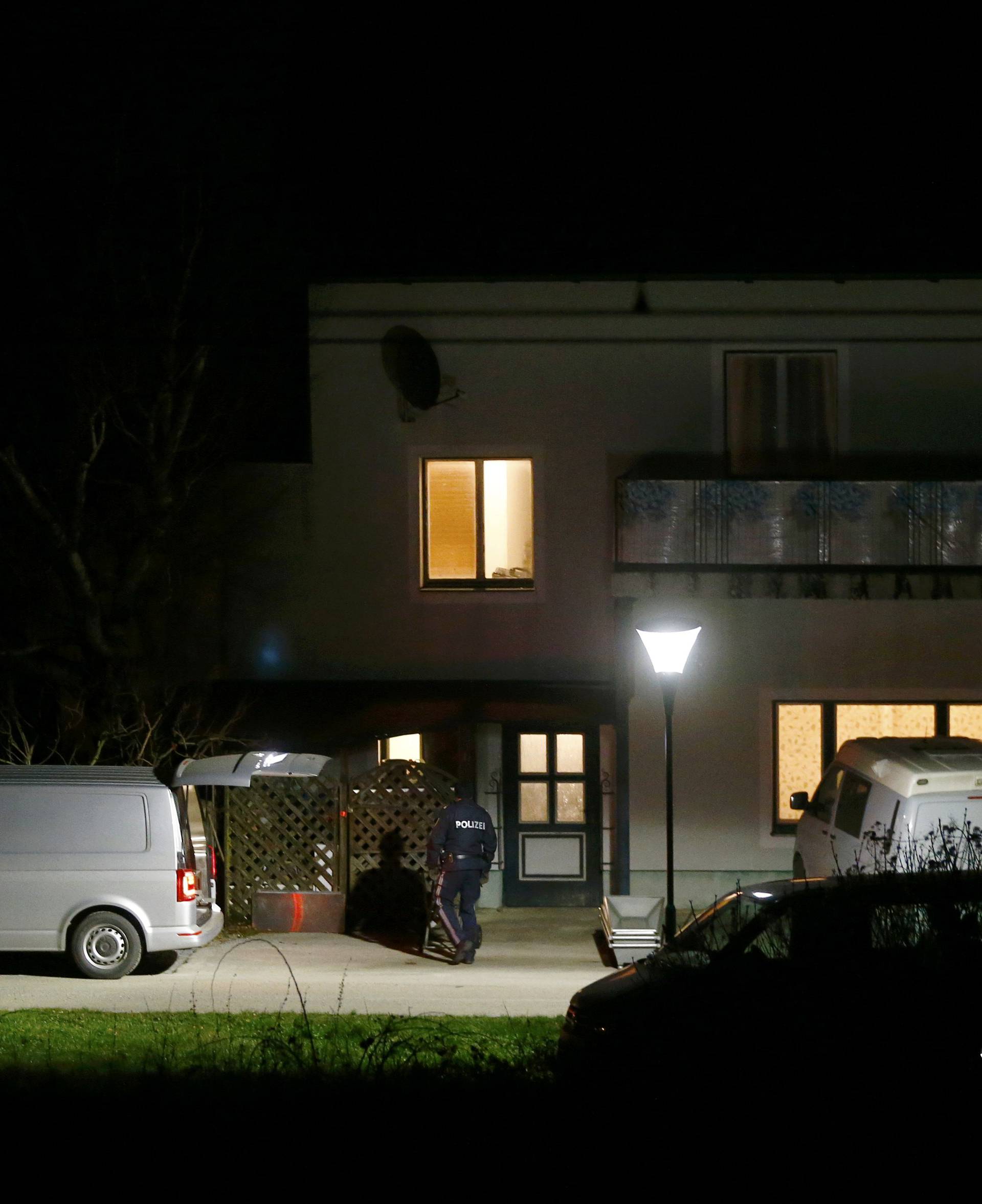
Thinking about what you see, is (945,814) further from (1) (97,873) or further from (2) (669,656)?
(1) (97,873)

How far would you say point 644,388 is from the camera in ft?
52.3

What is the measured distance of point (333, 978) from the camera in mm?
12219

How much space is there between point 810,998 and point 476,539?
10070 mm

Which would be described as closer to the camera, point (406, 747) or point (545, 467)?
point (545, 467)

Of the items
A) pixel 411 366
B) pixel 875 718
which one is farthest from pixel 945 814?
pixel 411 366

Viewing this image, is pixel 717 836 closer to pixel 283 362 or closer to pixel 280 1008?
pixel 280 1008

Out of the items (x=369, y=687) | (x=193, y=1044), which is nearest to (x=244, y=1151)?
(x=193, y=1044)

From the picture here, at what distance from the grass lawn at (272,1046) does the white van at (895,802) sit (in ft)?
9.90

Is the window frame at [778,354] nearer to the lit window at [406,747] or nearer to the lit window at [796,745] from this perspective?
the lit window at [796,745]

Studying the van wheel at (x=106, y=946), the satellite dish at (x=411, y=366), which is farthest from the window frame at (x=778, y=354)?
the van wheel at (x=106, y=946)

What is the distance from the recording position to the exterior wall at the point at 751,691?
1541 centimetres

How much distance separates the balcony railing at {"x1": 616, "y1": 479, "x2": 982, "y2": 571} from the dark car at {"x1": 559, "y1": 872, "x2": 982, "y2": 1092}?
7.69 metres

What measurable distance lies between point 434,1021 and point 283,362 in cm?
957

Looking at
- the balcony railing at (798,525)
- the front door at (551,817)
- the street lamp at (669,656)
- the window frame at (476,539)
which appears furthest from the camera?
the window frame at (476,539)
